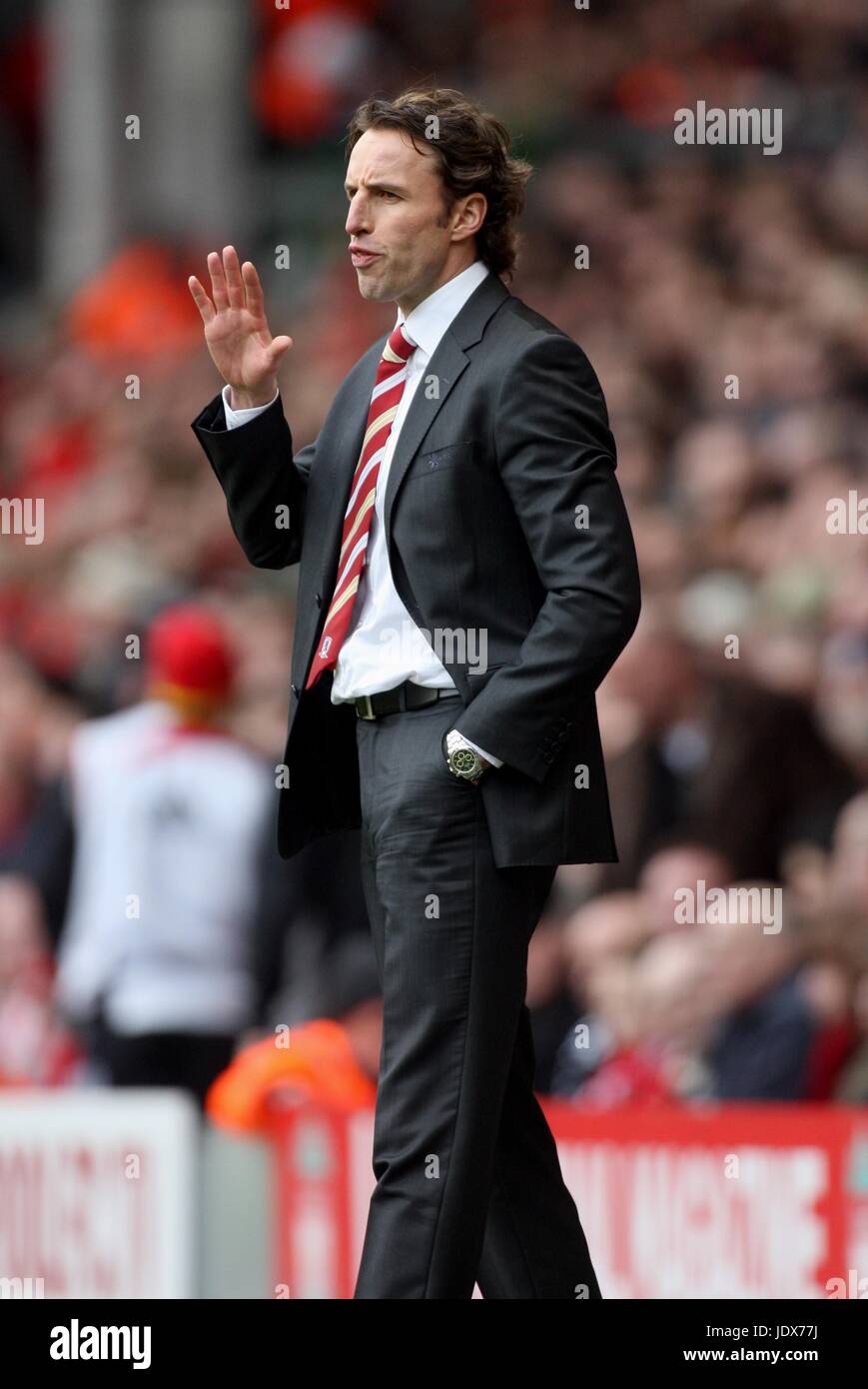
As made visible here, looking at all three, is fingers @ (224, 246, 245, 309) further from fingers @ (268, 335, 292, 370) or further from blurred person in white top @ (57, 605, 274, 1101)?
blurred person in white top @ (57, 605, 274, 1101)

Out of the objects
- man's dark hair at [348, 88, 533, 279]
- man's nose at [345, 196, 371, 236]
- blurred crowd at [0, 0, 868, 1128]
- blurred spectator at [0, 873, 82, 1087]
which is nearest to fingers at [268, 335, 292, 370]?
man's nose at [345, 196, 371, 236]

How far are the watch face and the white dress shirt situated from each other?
0.45ft

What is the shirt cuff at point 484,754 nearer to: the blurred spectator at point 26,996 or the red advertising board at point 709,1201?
the red advertising board at point 709,1201

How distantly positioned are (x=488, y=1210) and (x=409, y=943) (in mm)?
472

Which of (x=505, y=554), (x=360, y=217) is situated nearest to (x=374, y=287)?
(x=360, y=217)

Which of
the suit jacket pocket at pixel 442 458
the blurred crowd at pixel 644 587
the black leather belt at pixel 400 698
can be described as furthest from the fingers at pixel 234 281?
the blurred crowd at pixel 644 587

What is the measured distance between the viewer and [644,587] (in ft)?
26.5

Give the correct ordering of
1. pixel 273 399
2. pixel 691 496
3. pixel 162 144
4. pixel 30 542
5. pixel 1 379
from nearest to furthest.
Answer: pixel 273 399
pixel 691 496
pixel 30 542
pixel 1 379
pixel 162 144

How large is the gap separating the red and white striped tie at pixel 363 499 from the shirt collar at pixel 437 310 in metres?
0.03

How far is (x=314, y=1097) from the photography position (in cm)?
618

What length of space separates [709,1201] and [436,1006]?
2142 millimetres

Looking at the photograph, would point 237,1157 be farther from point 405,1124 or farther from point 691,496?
point 691,496

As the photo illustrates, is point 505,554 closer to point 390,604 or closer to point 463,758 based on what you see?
point 390,604
